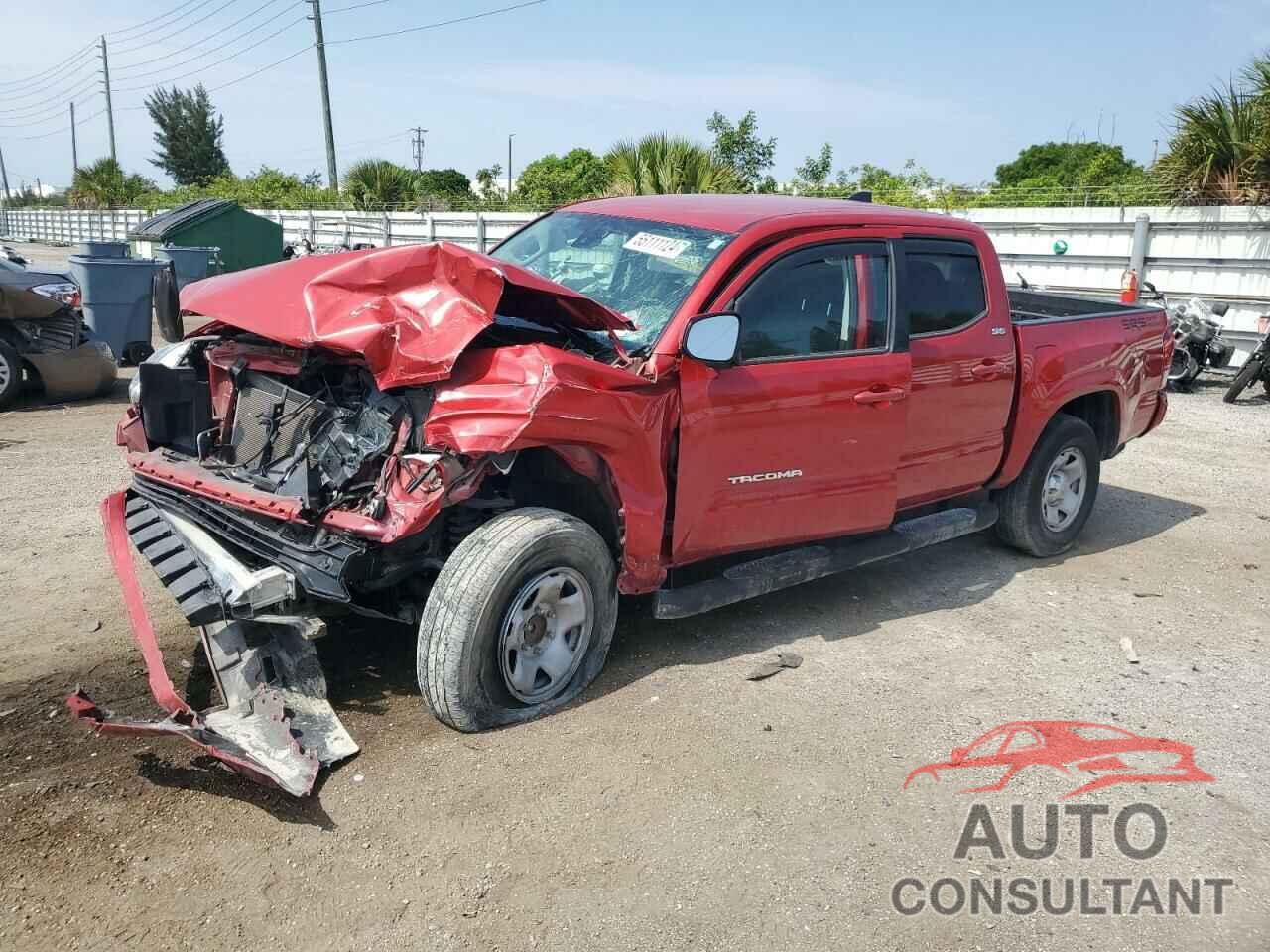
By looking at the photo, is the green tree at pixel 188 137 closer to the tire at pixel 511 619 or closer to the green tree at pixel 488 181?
the green tree at pixel 488 181

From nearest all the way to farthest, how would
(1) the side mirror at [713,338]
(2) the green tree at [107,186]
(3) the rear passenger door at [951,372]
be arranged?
(1) the side mirror at [713,338] < (3) the rear passenger door at [951,372] < (2) the green tree at [107,186]

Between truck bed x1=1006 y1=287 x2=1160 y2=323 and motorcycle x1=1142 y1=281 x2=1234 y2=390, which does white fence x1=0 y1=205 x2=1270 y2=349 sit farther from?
truck bed x1=1006 y1=287 x2=1160 y2=323

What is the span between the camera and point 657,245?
14.9 ft

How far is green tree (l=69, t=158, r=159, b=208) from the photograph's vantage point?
156 ft

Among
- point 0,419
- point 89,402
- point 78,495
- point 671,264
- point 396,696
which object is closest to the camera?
point 396,696

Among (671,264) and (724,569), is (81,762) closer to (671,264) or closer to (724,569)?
(724,569)

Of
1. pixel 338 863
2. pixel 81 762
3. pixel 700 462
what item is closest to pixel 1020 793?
pixel 700 462

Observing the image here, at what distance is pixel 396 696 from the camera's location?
4043 millimetres

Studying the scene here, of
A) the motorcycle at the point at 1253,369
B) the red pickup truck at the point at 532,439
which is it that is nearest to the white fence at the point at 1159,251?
the motorcycle at the point at 1253,369

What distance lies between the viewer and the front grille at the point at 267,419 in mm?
4031

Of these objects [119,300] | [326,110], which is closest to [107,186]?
[326,110]

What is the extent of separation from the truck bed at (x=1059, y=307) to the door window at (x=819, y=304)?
1.78 m

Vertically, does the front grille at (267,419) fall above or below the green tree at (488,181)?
below

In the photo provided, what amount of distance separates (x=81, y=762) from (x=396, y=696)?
1.10m
